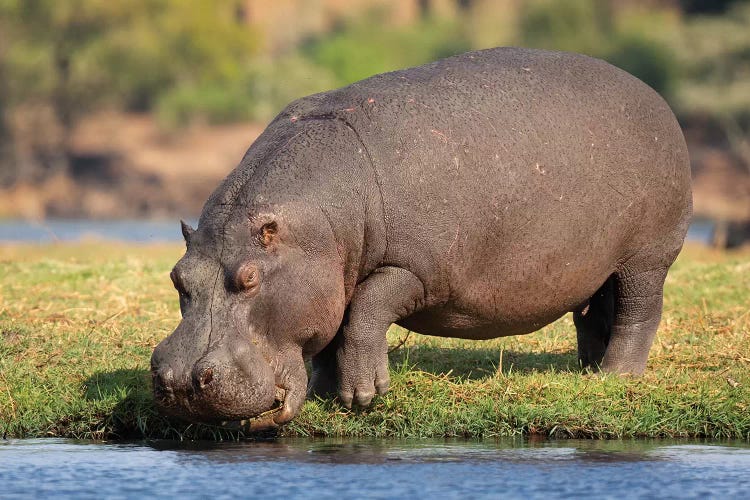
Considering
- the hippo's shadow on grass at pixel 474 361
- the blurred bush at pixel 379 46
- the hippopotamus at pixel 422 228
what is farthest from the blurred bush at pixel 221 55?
the hippopotamus at pixel 422 228

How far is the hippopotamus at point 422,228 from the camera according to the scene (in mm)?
6148

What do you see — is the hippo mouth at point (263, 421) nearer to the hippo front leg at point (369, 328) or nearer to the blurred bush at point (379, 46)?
the hippo front leg at point (369, 328)

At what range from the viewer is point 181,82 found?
57.0 meters

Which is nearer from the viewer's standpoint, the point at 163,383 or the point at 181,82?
the point at 163,383

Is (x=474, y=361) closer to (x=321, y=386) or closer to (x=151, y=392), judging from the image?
(x=321, y=386)

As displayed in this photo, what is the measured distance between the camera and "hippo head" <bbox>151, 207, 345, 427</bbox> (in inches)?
234

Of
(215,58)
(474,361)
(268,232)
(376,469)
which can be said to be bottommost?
(376,469)

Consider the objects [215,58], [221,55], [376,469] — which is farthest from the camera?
[221,55]

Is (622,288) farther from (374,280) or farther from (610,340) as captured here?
(374,280)

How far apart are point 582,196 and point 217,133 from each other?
47.7 meters

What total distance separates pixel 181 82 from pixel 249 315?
51884 mm

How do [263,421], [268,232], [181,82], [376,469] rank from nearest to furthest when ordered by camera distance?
[376,469]
[268,232]
[263,421]
[181,82]

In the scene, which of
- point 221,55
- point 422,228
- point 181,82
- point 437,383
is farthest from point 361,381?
point 221,55

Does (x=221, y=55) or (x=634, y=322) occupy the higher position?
(x=221, y=55)
